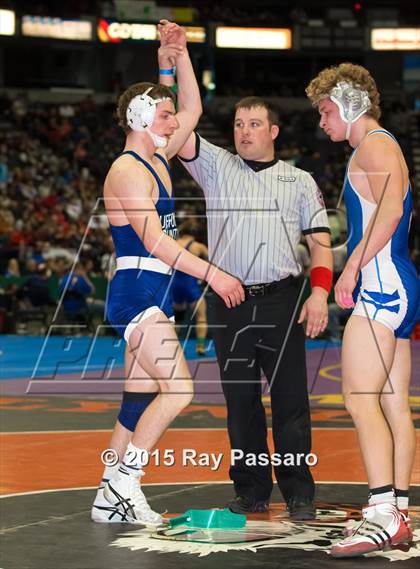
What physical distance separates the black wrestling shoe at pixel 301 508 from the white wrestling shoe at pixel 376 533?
2.36 feet

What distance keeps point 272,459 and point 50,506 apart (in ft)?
4.39

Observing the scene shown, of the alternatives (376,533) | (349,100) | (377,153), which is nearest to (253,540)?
(376,533)

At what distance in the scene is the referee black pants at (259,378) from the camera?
6633 millimetres

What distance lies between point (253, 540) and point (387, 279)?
1.51 m

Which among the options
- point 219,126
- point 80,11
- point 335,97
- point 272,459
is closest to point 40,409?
point 272,459

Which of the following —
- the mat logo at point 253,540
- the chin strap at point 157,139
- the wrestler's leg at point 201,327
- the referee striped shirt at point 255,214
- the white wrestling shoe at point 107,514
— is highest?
the chin strap at point 157,139

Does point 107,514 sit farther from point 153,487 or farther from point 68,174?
point 68,174

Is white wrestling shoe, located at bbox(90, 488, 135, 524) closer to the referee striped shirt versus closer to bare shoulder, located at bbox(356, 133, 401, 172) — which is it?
the referee striped shirt

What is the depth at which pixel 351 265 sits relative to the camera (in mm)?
5551

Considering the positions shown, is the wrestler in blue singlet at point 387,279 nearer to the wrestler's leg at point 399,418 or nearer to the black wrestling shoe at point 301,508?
the wrestler's leg at point 399,418

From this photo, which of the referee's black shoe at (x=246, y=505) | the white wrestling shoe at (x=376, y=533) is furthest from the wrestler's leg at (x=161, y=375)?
the white wrestling shoe at (x=376, y=533)

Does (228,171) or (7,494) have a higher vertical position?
(228,171)

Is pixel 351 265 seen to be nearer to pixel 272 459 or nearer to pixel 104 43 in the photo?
pixel 272 459

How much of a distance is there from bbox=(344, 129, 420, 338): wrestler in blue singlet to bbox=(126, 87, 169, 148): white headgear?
126 centimetres
